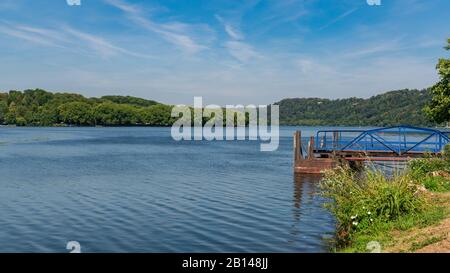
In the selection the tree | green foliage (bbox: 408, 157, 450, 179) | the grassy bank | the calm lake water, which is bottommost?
the calm lake water

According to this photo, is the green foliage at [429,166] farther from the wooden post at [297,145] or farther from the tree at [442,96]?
the wooden post at [297,145]

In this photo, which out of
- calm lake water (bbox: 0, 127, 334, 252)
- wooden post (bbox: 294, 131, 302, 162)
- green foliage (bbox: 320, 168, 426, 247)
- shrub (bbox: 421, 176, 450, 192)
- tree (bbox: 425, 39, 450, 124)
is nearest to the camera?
green foliage (bbox: 320, 168, 426, 247)

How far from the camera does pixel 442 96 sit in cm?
2952

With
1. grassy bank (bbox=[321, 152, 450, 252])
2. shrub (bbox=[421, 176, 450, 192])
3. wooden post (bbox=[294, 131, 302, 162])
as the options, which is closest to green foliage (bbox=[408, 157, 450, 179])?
shrub (bbox=[421, 176, 450, 192])

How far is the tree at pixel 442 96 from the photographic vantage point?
2933 cm

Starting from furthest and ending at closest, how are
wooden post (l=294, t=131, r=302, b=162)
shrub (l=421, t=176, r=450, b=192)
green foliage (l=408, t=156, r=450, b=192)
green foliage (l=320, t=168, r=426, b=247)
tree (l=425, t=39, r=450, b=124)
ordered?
wooden post (l=294, t=131, r=302, b=162), tree (l=425, t=39, r=450, b=124), green foliage (l=408, t=156, r=450, b=192), shrub (l=421, t=176, r=450, b=192), green foliage (l=320, t=168, r=426, b=247)

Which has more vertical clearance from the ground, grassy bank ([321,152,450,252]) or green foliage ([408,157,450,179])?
green foliage ([408,157,450,179])

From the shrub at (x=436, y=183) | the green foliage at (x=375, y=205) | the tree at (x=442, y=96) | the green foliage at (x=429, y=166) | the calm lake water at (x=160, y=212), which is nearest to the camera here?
the green foliage at (x=375, y=205)

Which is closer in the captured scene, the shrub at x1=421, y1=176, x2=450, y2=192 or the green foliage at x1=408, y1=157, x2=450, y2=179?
the shrub at x1=421, y1=176, x2=450, y2=192

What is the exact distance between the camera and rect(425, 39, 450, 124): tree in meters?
29.3

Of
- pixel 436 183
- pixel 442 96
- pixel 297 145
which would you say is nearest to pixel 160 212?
pixel 436 183

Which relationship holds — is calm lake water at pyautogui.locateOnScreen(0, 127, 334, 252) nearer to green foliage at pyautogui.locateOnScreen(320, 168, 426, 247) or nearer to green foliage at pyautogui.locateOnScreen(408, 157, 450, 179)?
green foliage at pyautogui.locateOnScreen(320, 168, 426, 247)

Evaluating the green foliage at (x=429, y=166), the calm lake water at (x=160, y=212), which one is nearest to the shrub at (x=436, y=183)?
the green foliage at (x=429, y=166)
